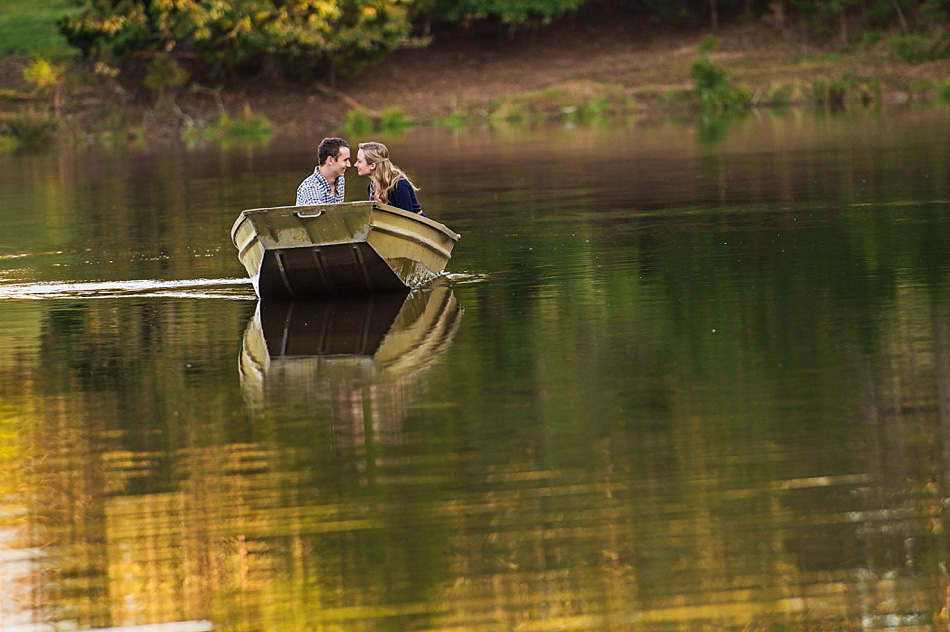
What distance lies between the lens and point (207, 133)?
210 feet

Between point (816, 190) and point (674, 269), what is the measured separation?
893 cm

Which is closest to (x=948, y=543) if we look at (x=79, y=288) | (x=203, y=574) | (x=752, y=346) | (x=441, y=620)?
(x=441, y=620)

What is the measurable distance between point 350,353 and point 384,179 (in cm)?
385

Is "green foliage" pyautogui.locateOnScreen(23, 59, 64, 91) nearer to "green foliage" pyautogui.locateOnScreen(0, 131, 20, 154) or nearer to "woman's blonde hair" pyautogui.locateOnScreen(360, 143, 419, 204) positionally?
"green foliage" pyautogui.locateOnScreen(0, 131, 20, 154)

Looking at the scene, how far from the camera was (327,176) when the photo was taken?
1650 centimetres

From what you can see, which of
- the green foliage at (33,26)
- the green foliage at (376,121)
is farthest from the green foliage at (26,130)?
the green foliage at (376,121)

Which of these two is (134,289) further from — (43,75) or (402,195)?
(43,75)

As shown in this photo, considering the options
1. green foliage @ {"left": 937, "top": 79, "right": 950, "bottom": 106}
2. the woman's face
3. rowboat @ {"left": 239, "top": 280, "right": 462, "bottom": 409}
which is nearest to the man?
the woman's face

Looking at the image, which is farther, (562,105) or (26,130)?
(562,105)

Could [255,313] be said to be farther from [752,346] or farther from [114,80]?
[114,80]

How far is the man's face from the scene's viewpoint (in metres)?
16.4

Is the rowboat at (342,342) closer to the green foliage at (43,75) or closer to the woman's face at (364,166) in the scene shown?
the woman's face at (364,166)

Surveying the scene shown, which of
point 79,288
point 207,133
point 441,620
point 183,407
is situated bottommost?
point 441,620

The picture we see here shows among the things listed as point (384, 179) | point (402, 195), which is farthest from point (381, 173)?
point (402, 195)
